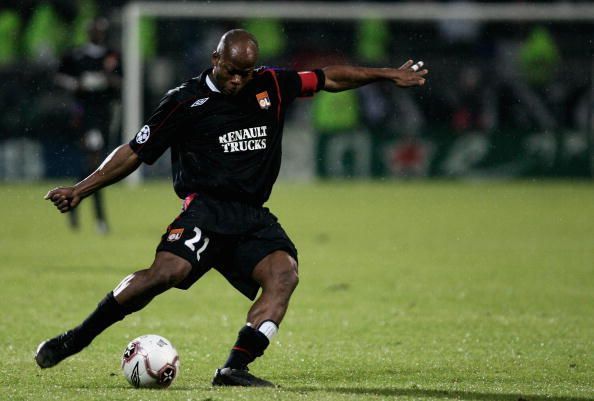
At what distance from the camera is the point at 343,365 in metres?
6.59

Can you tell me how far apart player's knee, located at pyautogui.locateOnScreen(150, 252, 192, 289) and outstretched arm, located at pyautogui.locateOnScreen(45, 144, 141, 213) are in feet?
1.54

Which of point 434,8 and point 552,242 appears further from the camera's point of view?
point 434,8

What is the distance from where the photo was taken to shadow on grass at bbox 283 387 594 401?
18.2 ft

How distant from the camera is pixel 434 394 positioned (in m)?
5.65

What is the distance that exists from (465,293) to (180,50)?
15911mm

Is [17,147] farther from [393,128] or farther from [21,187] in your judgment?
[393,128]

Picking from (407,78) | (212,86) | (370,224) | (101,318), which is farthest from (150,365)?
(370,224)

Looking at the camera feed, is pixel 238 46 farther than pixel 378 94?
No

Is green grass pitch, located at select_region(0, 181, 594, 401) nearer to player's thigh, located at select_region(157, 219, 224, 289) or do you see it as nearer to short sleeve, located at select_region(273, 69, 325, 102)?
player's thigh, located at select_region(157, 219, 224, 289)

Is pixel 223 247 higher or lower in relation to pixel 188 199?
lower

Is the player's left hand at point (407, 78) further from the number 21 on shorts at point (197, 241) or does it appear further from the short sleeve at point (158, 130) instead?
the number 21 on shorts at point (197, 241)

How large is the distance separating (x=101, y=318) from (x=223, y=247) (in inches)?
27.5

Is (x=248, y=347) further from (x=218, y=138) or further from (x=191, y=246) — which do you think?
(x=218, y=138)

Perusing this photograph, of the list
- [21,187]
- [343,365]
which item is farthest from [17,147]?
[343,365]
